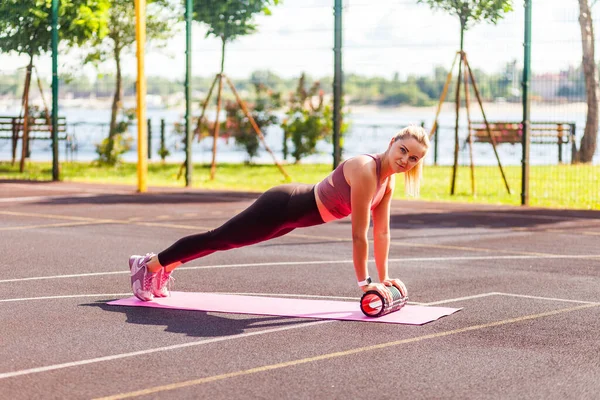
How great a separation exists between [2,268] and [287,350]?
155 inches

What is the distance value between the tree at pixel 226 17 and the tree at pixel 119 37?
1.92 m

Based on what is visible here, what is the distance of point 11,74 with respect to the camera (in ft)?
66.2

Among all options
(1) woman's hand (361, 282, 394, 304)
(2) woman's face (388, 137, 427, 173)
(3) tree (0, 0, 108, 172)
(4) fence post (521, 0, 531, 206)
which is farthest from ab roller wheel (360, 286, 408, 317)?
(3) tree (0, 0, 108, 172)

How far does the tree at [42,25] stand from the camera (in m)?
19.3

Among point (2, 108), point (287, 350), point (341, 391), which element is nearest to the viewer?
point (341, 391)

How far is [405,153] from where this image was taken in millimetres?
6836

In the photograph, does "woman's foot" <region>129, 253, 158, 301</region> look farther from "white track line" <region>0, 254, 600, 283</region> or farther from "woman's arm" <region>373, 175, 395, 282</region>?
Answer: "woman's arm" <region>373, 175, 395, 282</region>

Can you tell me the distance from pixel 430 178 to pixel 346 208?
12.8 m

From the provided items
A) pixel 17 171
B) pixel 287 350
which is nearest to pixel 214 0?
pixel 17 171

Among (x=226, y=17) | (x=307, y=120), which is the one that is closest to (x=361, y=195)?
(x=226, y=17)

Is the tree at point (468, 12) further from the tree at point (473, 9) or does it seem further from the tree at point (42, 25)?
the tree at point (42, 25)

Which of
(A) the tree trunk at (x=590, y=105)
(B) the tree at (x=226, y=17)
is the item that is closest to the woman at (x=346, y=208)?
(A) the tree trunk at (x=590, y=105)

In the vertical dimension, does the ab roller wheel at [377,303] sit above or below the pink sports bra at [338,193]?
below

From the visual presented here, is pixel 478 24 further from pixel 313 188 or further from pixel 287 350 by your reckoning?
pixel 287 350
